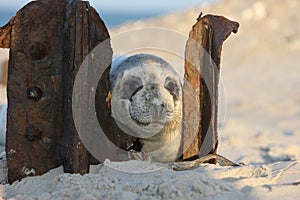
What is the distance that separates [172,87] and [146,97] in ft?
0.82

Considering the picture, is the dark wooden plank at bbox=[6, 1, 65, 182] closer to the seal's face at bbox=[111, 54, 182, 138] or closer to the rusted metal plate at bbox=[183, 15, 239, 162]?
the seal's face at bbox=[111, 54, 182, 138]

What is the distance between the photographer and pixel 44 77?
8.91 ft

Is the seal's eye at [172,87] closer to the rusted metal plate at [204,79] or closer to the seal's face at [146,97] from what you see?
the seal's face at [146,97]

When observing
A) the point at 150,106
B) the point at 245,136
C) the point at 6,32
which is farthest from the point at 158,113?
the point at 245,136

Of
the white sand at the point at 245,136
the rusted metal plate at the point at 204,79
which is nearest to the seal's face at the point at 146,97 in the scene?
the rusted metal plate at the point at 204,79

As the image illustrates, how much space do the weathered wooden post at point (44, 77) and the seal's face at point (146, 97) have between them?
46 centimetres

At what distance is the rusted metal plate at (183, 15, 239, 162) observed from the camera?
9.41 ft

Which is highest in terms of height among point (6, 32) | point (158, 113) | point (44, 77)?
point (6, 32)

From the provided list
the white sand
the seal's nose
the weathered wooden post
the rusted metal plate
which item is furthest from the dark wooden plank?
the rusted metal plate

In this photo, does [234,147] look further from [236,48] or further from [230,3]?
[230,3]

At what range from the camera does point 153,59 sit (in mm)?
3373

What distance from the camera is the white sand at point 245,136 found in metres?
2.32

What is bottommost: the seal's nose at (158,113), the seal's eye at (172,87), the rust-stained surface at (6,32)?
the seal's nose at (158,113)

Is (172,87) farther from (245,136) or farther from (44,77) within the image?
(245,136)
